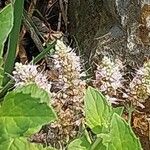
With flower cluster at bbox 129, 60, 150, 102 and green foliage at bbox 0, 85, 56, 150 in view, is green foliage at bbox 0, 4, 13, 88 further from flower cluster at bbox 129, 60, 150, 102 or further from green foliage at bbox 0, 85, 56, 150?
flower cluster at bbox 129, 60, 150, 102

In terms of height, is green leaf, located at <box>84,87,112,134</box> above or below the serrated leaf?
below

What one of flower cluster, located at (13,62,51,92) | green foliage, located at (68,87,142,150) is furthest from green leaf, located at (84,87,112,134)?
flower cluster, located at (13,62,51,92)

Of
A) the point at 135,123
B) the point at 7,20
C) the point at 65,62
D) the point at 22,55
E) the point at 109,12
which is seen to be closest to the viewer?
the point at 7,20

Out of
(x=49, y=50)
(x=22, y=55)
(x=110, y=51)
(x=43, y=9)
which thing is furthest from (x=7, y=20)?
(x=43, y=9)

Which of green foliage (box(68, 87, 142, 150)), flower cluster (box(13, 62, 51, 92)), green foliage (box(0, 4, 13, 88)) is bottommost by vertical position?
green foliage (box(68, 87, 142, 150))

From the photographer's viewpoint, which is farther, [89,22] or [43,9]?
[43,9]

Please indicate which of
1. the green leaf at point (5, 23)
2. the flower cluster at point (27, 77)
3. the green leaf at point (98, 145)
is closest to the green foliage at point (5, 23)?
the green leaf at point (5, 23)

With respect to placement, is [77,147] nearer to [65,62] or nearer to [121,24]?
[65,62]
